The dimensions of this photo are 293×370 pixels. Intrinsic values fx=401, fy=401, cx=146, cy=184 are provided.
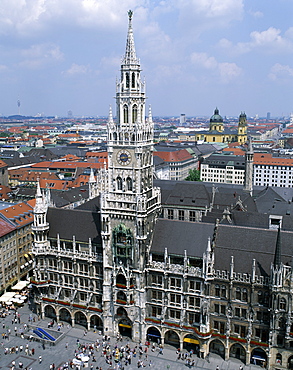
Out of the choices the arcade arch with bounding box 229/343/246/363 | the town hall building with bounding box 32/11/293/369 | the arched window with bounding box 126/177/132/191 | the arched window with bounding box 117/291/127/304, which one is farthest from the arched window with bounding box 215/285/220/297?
the arched window with bounding box 126/177/132/191

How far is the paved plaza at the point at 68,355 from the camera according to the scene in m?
71.8

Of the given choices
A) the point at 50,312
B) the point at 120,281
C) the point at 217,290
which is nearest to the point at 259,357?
the point at 217,290

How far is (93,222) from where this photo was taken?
8506 centimetres

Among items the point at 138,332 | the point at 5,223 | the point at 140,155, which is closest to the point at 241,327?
the point at 138,332

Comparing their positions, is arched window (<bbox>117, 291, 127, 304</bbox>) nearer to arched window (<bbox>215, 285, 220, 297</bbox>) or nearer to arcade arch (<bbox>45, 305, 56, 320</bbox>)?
arched window (<bbox>215, 285, 220, 297</bbox>)

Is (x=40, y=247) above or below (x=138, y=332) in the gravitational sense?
above

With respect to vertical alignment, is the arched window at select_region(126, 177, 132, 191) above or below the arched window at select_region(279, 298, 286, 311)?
above

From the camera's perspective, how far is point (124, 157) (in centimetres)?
7450

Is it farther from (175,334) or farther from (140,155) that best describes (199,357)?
(140,155)

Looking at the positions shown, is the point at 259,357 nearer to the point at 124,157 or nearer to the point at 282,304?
the point at 282,304

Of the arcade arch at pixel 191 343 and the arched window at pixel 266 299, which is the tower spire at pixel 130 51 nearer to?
the arched window at pixel 266 299

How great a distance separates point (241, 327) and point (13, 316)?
49.8 meters

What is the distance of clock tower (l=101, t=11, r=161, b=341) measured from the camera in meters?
73.6

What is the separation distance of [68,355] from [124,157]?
38466mm
